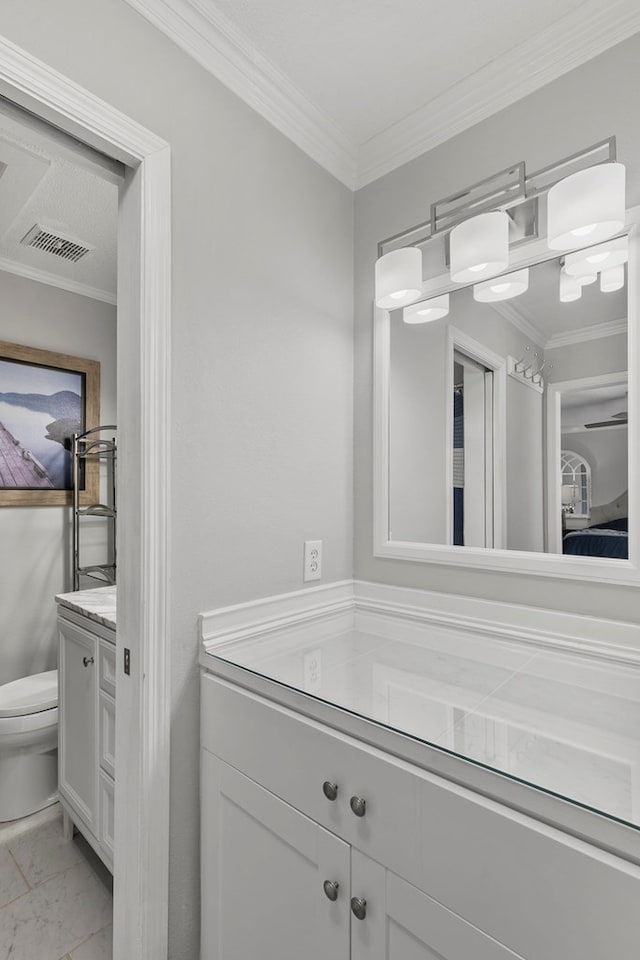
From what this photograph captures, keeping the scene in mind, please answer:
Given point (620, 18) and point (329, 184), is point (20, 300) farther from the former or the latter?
point (620, 18)

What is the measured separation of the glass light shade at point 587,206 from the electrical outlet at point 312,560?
1068 millimetres

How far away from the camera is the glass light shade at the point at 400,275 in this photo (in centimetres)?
147

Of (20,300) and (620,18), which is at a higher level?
(620,18)

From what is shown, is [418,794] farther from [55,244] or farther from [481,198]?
[55,244]

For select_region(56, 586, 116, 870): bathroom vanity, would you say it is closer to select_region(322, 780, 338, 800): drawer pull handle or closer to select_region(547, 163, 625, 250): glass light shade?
select_region(322, 780, 338, 800): drawer pull handle

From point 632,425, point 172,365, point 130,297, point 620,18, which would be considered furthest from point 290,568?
point 620,18

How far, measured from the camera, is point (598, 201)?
109 centimetres

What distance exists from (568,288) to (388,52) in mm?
810

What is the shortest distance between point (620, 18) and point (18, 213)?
7.24 feet

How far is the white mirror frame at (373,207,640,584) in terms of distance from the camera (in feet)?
3.80

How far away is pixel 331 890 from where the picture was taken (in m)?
0.89

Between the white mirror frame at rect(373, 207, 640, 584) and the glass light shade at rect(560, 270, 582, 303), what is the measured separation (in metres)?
0.07

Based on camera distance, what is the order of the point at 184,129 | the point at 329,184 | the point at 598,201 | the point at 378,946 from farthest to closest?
the point at 329,184, the point at 184,129, the point at 598,201, the point at 378,946

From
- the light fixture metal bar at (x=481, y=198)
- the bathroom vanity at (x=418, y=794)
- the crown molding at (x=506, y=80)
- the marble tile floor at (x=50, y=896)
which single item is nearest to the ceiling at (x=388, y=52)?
the crown molding at (x=506, y=80)
